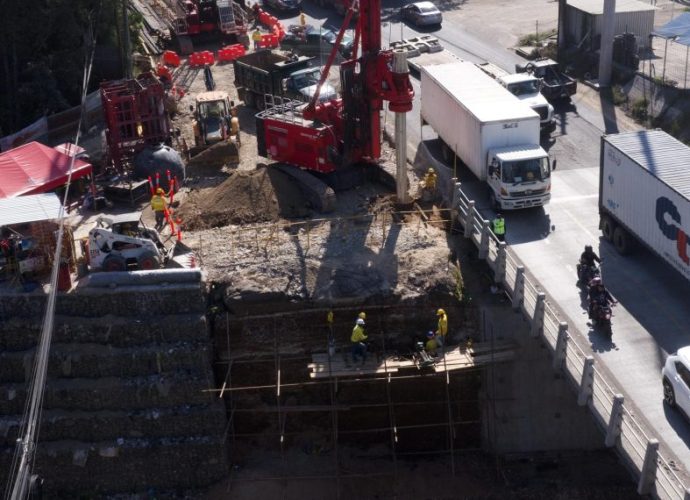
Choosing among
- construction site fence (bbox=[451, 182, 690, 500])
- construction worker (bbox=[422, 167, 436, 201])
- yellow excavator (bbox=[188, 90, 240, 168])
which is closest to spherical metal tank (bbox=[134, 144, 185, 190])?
yellow excavator (bbox=[188, 90, 240, 168])

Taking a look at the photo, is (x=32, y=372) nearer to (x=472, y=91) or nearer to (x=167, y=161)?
(x=167, y=161)

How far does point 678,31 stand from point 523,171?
16.8 m

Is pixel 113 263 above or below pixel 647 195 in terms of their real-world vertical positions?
below

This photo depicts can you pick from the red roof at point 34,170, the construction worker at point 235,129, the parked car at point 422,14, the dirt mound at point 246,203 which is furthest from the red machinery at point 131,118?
the parked car at point 422,14

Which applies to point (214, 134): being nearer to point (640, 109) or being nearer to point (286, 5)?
point (640, 109)

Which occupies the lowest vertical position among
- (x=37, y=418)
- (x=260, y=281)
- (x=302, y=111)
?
(x=37, y=418)

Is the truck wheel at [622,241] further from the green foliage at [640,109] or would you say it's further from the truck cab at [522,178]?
the green foliage at [640,109]

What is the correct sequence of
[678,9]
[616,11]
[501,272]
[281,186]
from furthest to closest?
[678,9] → [616,11] → [281,186] → [501,272]

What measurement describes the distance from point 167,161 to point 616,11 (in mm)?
23180

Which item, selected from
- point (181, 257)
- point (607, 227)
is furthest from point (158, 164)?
point (607, 227)

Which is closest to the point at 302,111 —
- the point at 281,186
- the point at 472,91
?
the point at 281,186

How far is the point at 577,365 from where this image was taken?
2586 cm

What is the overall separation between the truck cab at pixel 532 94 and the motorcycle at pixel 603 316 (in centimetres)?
1435

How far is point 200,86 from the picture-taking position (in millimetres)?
50094
